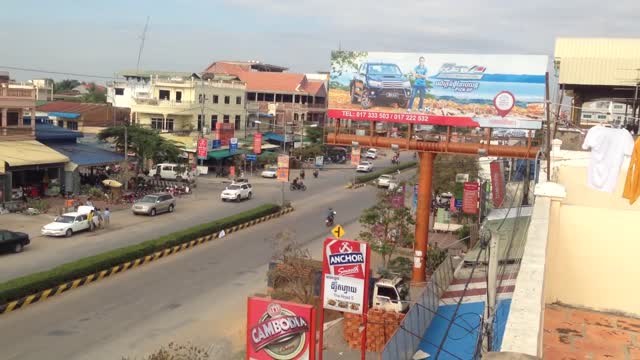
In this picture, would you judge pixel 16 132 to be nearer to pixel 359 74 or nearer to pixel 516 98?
pixel 359 74

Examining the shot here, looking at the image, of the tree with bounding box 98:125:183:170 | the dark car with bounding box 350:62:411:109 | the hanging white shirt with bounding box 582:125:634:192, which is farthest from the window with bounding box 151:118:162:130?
the hanging white shirt with bounding box 582:125:634:192

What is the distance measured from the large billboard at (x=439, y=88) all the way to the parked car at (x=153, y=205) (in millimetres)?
12351

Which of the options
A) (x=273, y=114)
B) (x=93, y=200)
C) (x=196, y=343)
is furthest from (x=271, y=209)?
(x=273, y=114)

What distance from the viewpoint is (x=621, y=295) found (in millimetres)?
7023

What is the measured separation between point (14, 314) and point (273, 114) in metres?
53.7

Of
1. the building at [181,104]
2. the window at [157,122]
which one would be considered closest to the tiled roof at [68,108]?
the building at [181,104]

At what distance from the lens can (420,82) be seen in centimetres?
2109

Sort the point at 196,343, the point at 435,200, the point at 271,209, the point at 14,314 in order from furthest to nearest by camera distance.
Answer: the point at 435,200 → the point at 271,209 → the point at 14,314 → the point at 196,343

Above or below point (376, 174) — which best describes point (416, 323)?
above

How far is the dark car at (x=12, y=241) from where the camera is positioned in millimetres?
21359

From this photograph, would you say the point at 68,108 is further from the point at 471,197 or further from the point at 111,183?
the point at 471,197

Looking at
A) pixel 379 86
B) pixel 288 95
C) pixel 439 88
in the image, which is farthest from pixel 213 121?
pixel 439 88

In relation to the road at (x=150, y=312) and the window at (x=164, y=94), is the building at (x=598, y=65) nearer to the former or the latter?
the road at (x=150, y=312)

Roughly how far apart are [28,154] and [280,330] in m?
27.8
